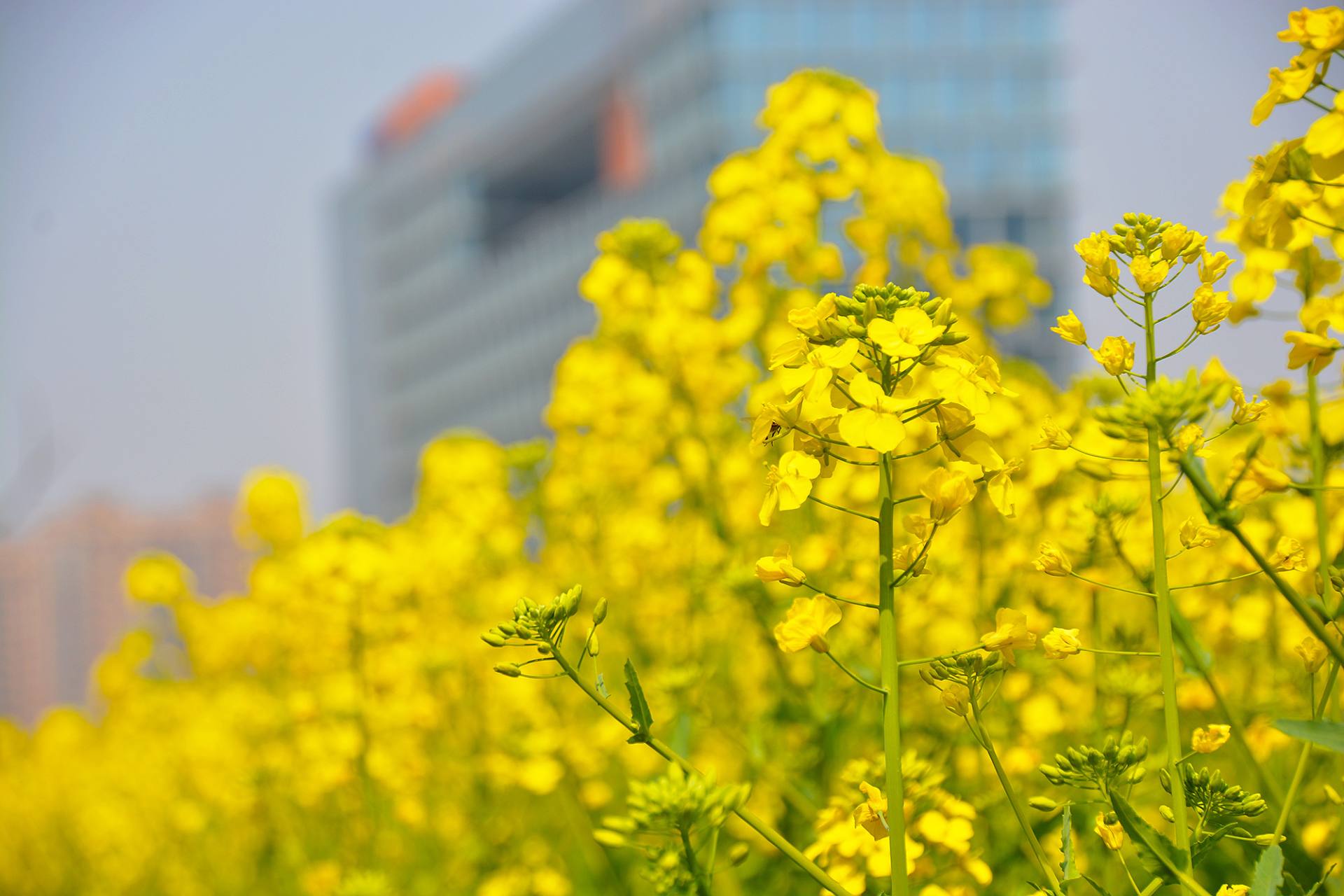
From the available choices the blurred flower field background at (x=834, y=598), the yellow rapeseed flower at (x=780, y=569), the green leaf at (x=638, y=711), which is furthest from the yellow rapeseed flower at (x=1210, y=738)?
the green leaf at (x=638, y=711)

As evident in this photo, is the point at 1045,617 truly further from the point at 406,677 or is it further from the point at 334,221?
the point at 334,221

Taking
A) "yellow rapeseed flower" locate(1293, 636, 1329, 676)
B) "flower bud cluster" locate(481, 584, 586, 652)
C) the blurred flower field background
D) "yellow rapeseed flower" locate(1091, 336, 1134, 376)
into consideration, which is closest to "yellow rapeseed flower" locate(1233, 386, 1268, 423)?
the blurred flower field background

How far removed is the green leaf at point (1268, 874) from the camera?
993mm

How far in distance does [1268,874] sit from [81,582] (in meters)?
51.5

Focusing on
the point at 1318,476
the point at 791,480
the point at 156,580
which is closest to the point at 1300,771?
the point at 1318,476

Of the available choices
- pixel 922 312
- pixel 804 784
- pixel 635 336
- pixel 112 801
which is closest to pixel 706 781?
pixel 922 312

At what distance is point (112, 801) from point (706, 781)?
4258 millimetres

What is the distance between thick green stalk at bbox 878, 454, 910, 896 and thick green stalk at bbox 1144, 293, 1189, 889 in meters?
0.21

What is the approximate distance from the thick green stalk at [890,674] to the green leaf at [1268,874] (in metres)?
0.27

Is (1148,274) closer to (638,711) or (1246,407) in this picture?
(1246,407)

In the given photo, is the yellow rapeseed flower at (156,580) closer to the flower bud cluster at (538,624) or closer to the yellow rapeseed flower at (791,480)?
the flower bud cluster at (538,624)

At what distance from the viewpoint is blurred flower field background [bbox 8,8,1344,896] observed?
3.69 feet

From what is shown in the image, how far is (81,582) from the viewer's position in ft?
155

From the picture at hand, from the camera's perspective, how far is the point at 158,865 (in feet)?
14.8
